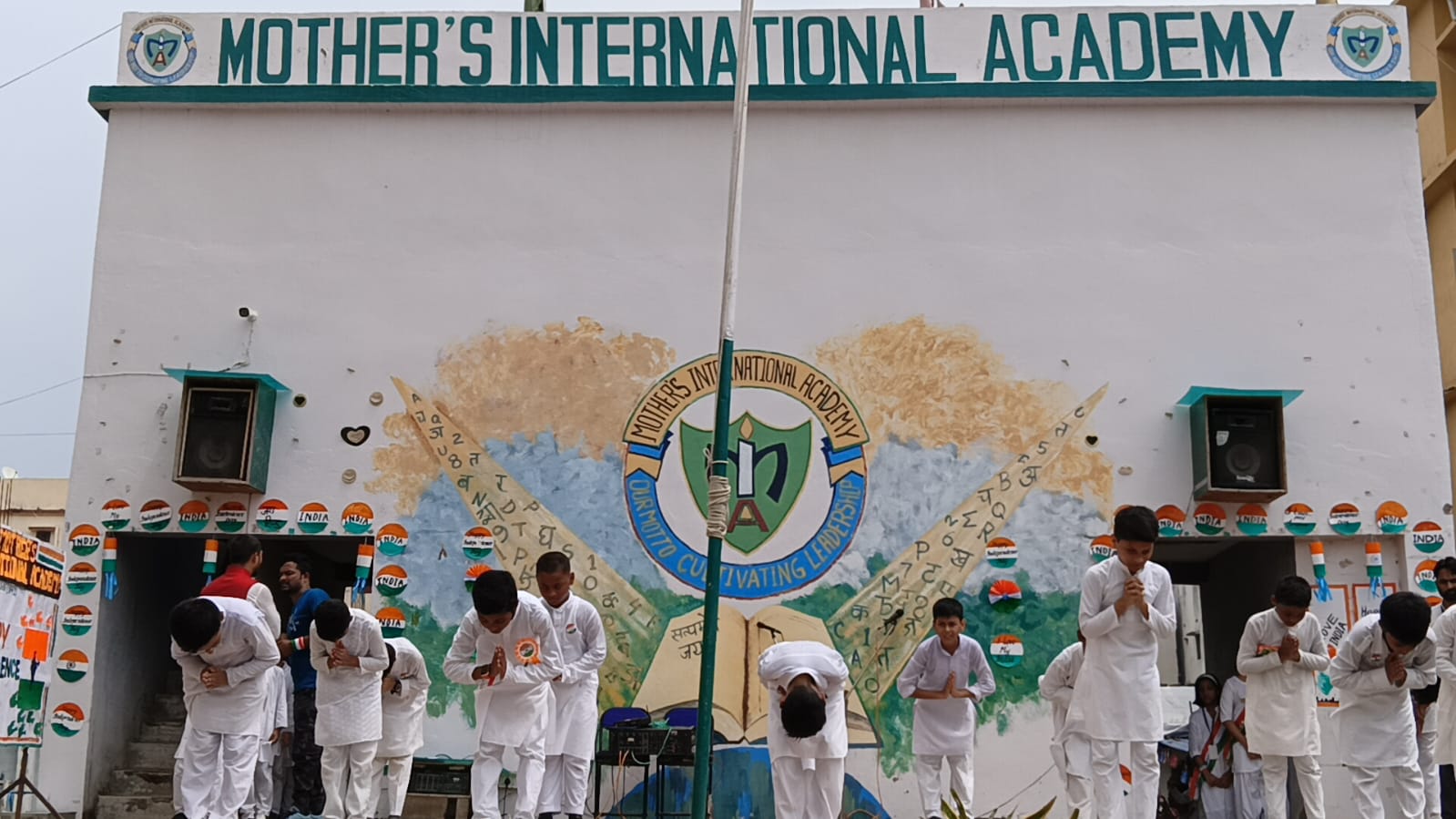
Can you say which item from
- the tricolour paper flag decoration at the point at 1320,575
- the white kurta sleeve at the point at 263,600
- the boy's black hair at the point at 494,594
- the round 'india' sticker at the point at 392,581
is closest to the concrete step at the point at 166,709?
the round 'india' sticker at the point at 392,581

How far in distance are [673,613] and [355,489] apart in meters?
3.04

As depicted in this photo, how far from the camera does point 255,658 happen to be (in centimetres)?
909

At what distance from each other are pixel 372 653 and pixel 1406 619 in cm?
672

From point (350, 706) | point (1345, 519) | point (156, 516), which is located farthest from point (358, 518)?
point (1345, 519)

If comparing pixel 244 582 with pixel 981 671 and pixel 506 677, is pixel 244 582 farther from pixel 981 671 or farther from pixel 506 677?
pixel 981 671

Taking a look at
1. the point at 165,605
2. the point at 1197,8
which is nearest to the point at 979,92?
the point at 1197,8

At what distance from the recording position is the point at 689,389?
1348 cm

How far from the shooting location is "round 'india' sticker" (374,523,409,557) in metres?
13.3

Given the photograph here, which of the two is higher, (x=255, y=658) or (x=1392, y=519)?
(x=1392, y=519)

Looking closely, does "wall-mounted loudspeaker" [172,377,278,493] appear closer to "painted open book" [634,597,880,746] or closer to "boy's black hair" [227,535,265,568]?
"boy's black hair" [227,535,265,568]

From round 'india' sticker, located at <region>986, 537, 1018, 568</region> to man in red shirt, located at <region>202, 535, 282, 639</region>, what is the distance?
19.9 feet

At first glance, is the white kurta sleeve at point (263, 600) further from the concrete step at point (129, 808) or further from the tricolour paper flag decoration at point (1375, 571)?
the tricolour paper flag decoration at point (1375, 571)

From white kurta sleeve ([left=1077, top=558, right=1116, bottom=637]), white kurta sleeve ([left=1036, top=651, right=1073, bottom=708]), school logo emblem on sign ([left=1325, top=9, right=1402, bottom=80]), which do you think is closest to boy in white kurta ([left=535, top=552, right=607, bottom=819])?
white kurta sleeve ([left=1077, top=558, right=1116, bottom=637])

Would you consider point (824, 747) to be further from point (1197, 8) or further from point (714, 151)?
point (1197, 8)
